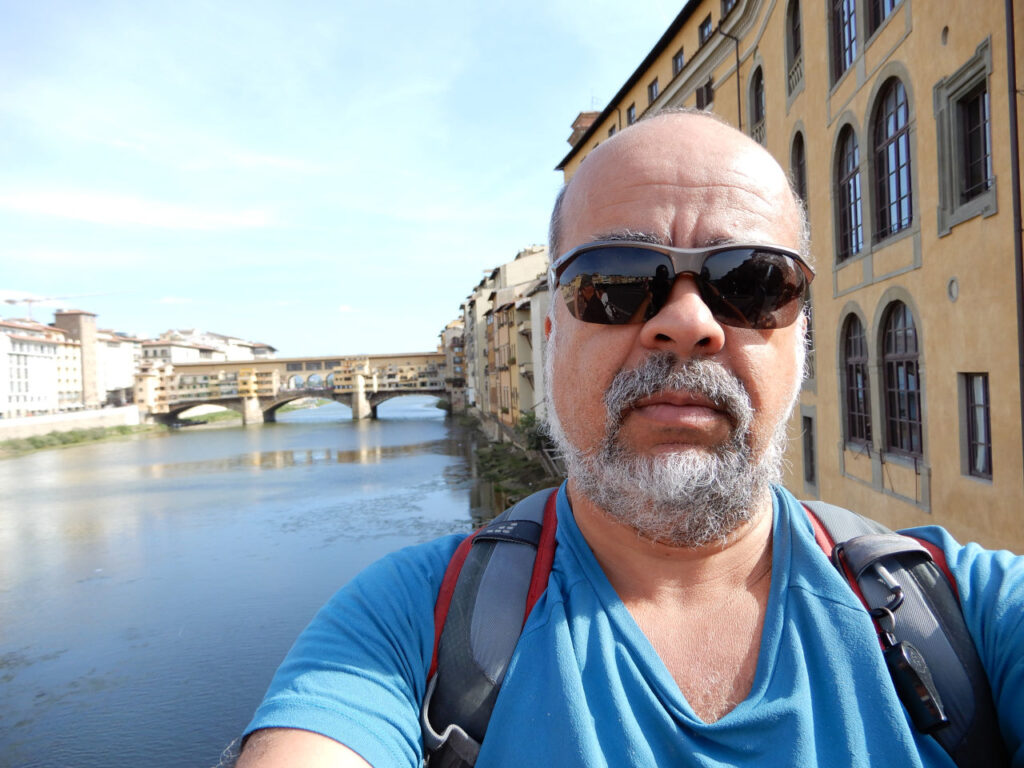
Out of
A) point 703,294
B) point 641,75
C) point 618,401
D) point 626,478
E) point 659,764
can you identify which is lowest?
point 659,764

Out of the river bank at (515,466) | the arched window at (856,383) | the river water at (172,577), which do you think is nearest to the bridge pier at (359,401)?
the river water at (172,577)

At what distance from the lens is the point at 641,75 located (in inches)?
680

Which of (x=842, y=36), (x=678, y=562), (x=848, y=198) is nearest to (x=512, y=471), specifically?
(x=848, y=198)

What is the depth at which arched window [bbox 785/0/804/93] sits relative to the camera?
A: 9234 millimetres

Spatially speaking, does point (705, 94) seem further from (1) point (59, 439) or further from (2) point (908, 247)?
(1) point (59, 439)

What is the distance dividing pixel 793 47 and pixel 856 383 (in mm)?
4662

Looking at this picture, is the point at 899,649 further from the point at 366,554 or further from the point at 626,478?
the point at 366,554

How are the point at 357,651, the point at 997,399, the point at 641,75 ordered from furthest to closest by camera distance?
the point at 641,75 < the point at 997,399 < the point at 357,651

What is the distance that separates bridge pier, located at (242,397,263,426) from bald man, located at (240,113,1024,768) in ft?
207

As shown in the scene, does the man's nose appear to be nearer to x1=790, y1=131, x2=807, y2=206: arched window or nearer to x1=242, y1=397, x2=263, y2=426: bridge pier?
x1=790, y1=131, x2=807, y2=206: arched window

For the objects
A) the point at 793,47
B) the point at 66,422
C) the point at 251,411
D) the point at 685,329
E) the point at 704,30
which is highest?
the point at 704,30

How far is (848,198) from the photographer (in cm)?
820

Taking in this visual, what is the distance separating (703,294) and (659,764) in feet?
2.54

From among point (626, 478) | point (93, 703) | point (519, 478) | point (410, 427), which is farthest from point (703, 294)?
point (410, 427)
